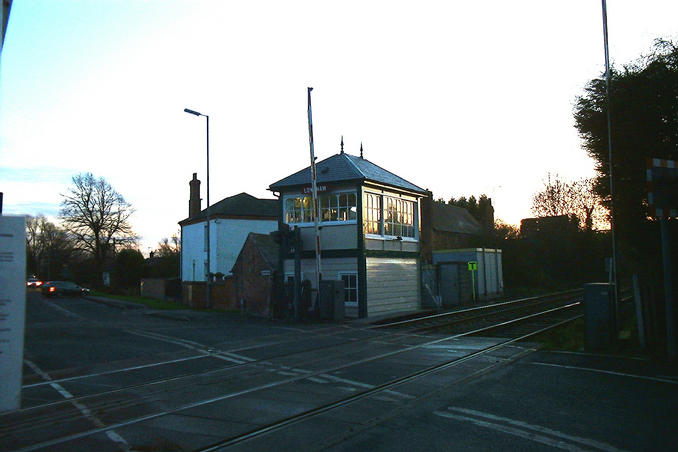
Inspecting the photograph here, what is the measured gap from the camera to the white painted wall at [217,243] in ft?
148

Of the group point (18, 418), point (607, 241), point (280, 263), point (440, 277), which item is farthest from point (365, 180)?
point (607, 241)

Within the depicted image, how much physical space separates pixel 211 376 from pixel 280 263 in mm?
15200

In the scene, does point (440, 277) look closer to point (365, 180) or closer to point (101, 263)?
point (365, 180)

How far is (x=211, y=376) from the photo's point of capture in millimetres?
9961

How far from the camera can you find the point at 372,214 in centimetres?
2439

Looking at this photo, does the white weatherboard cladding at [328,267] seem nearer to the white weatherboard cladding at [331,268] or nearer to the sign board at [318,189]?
the white weatherboard cladding at [331,268]

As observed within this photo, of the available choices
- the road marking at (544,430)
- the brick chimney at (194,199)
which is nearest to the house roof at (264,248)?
the road marking at (544,430)

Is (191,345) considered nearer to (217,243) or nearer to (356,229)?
(356,229)

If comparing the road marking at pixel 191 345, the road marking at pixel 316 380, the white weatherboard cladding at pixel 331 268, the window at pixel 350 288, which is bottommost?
the road marking at pixel 191 345

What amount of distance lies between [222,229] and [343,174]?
23645 mm

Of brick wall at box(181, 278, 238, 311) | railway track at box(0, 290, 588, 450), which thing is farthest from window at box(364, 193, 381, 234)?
railway track at box(0, 290, 588, 450)

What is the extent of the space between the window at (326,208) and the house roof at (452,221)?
99.6 ft

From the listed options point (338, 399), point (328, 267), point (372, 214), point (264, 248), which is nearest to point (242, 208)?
point (264, 248)

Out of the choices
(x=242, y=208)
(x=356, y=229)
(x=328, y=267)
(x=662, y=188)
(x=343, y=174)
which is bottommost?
(x=328, y=267)
